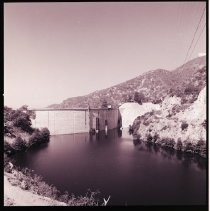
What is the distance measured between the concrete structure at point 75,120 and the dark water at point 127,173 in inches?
323

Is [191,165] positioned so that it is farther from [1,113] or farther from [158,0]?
[1,113]

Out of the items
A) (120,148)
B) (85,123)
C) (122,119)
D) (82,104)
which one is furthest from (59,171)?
(122,119)

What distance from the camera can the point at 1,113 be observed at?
7.79m

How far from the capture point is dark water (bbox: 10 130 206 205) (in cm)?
931

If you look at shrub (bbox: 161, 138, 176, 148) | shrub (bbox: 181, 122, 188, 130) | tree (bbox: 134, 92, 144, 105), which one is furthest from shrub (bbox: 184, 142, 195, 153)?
tree (bbox: 134, 92, 144, 105)

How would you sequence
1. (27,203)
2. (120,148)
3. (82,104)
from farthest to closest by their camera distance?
(82,104) → (120,148) → (27,203)

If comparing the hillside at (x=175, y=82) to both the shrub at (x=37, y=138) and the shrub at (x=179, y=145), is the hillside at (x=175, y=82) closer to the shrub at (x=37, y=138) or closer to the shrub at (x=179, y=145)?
the shrub at (x=179, y=145)

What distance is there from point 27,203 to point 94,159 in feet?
24.5

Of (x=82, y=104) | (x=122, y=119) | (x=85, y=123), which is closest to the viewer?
(x=82, y=104)

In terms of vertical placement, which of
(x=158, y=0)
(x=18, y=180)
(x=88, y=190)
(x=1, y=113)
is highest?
(x=158, y=0)

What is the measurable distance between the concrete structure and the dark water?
821cm

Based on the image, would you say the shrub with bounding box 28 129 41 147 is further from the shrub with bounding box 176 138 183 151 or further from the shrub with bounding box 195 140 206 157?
the shrub with bounding box 195 140 206 157

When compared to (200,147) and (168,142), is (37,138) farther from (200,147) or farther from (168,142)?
(200,147)

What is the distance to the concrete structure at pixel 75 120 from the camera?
77.8ft
